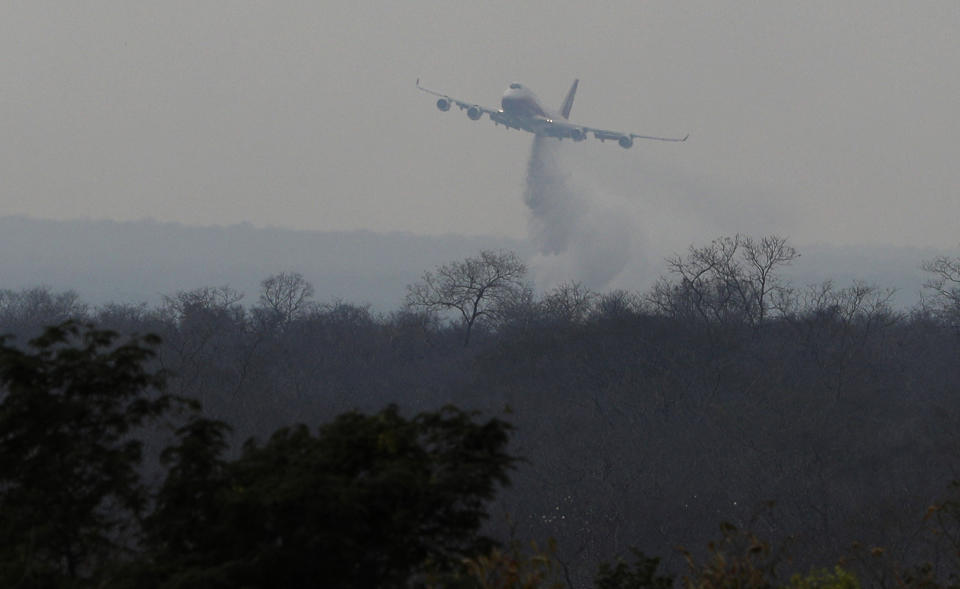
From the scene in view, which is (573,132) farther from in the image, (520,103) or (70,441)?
(70,441)

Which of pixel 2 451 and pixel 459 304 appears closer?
pixel 2 451

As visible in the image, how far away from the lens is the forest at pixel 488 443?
11.9 meters

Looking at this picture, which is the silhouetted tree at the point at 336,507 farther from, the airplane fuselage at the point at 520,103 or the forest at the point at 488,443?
the airplane fuselage at the point at 520,103

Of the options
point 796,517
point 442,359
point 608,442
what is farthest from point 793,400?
point 442,359

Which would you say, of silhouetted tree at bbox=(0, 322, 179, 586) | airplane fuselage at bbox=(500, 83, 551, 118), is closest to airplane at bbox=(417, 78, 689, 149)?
airplane fuselage at bbox=(500, 83, 551, 118)

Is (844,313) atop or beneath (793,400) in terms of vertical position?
atop

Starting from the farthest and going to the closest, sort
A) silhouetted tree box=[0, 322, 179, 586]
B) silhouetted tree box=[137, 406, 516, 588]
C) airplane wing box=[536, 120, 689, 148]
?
airplane wing box=[536, 120, 689, 148] < silhouetted tree box=[0, 322, 179, 586] < silhouetted tree box=[137, 406, 516, 588]

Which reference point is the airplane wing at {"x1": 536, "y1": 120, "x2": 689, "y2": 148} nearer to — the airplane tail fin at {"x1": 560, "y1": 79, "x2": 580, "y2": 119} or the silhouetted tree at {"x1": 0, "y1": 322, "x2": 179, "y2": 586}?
the airplane tail fin at {"x1": 560, "y1": 79, "x2": 580, "y2": 119}

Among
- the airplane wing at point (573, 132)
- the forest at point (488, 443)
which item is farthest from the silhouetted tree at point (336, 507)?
the airplane wing at point (573, 132)

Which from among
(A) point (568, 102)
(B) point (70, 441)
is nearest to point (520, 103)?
(A) point (568, 102)

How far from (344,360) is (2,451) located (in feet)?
253

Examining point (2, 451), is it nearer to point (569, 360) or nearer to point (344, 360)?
point (569, 360)

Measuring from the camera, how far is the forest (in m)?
11.9

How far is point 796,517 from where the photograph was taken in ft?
179
